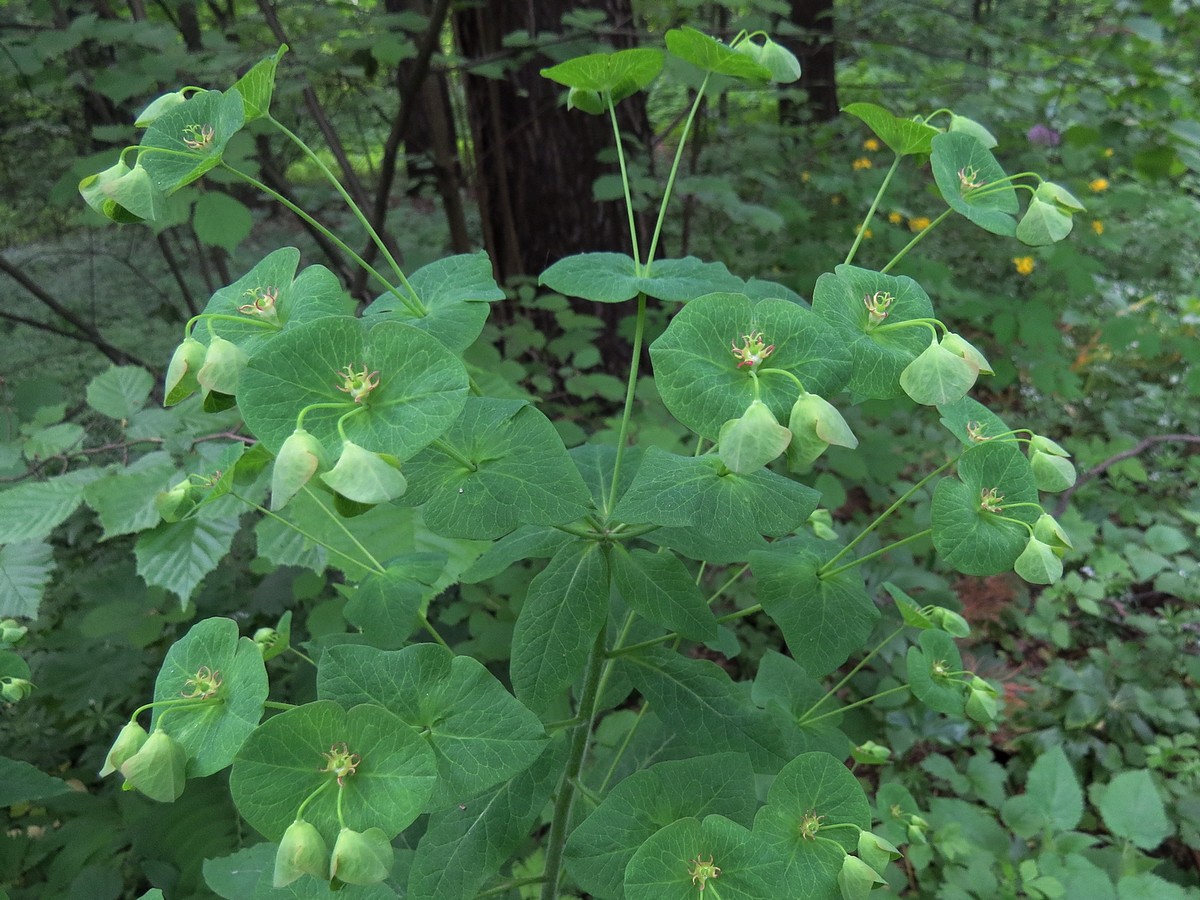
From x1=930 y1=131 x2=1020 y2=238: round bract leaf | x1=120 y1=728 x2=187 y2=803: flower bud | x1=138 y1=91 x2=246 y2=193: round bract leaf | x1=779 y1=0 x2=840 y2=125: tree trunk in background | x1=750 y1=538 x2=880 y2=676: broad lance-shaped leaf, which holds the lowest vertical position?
x1=779 y1=0 x2=840 y2=125: tree trunk in background

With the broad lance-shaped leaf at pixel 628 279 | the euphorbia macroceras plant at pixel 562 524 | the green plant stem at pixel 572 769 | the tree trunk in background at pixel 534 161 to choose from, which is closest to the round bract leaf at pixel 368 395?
the euphorbia macroceras plant at pixel 562 524

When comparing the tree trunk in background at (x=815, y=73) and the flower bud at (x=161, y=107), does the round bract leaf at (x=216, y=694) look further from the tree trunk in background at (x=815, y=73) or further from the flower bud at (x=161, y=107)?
the tree trunk in background at (x=815, y=73)

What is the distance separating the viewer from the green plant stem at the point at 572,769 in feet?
2.91

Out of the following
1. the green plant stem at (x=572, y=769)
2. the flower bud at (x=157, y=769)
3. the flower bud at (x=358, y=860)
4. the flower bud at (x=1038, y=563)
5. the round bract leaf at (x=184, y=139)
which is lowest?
the green plant stem at (x=572, y=769)

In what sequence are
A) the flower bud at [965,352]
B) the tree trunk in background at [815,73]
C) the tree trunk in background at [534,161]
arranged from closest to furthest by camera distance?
the flower bud at [965,352]
the tree trunk in background at [534,161]
the tree trunk in background at [815,73]

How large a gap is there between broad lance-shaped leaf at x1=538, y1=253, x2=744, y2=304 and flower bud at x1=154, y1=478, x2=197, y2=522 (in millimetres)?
473

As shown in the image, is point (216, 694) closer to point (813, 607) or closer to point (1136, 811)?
point (813, 607)

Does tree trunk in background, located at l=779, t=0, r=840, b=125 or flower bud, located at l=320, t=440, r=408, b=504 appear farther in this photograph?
tree trunk in background, located at l=779, t=0, r=840, b=125

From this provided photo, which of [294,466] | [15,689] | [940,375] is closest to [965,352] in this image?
[940,375]

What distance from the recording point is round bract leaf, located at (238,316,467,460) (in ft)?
1.97

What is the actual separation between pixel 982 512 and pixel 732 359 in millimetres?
325

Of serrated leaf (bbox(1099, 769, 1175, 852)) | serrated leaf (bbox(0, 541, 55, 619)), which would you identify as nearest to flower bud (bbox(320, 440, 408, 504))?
serrated leaf (bbox(0, 541, 55, 619))

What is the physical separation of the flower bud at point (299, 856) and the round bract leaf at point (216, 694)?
10cm

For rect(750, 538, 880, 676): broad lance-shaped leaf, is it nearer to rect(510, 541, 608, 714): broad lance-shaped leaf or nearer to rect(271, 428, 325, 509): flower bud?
rect(510, 541, 608, 714): broad lance-shaped leaf
